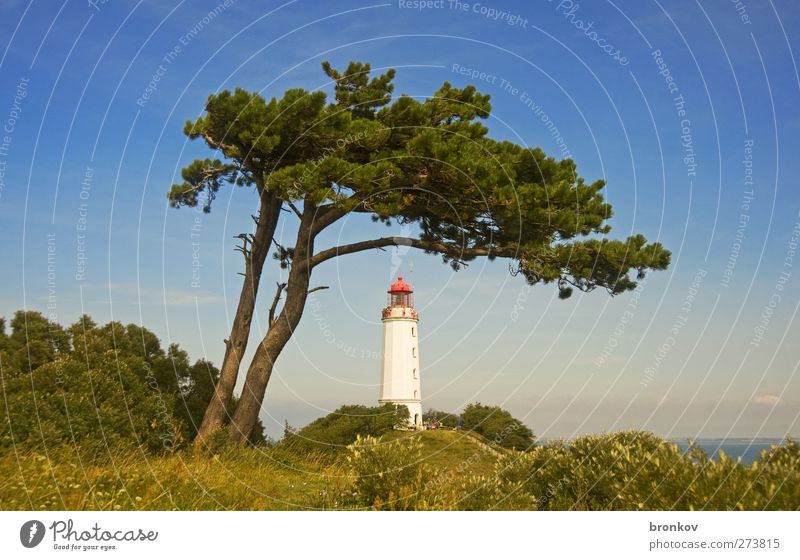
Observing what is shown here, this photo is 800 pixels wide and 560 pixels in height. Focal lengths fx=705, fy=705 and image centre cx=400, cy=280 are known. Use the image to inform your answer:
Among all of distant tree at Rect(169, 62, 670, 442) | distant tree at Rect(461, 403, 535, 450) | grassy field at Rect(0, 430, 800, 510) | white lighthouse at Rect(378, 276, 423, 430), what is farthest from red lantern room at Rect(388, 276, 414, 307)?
grassy field at Rect(0, 430, 800, 510)

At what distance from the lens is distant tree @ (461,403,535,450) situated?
1008 inches

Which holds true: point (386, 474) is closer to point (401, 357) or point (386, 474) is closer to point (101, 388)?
point (101, 388)

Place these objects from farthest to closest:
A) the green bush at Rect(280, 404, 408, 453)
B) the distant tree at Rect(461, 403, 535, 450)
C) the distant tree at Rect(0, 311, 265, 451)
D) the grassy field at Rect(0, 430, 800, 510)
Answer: the distant tree at Rect(461, 403, 535, 450) < the green bush at Rect(280, 404, 408, 453) < the distant tree at Rect(0, 311, 265, 451) < the grassy field at Rect(0, 430, 800, 510)

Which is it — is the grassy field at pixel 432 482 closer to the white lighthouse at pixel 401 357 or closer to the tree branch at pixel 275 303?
the tree branch at pixel 275 303

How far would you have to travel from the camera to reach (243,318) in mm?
17609

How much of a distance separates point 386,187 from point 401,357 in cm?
1729

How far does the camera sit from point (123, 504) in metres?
9.49

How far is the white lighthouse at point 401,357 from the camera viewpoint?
31.9 meters

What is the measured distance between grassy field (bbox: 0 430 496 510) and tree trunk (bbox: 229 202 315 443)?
1743 mm

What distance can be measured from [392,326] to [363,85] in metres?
15.7

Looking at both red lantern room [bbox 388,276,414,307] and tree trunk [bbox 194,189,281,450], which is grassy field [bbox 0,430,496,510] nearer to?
tree trunk [bbox 194,189,281,450]

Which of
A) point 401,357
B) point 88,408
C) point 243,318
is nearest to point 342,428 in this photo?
point 243,318

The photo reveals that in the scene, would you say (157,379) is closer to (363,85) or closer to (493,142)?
(363,85)
